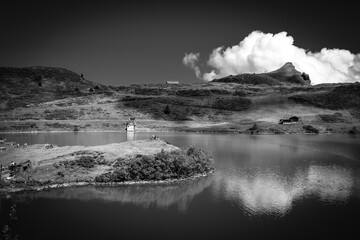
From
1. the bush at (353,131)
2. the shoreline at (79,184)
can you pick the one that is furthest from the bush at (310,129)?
the shoreline at (79,184)

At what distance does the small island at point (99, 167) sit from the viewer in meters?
44.9

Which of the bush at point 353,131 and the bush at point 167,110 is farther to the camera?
the bush at point 167,110

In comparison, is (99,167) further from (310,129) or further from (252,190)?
(310,129)

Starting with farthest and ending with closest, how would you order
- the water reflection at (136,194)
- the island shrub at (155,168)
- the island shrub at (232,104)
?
the island shrub at (232,104) → the island shrub at (155,168) → the water reflection at (136,194)

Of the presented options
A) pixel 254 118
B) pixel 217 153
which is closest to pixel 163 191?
pixel 217 153

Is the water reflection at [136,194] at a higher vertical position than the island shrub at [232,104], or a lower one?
lower

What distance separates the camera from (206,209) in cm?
3747

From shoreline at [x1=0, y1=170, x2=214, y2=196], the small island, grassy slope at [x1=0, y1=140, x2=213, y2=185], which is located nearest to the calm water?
shoreline at [x1=0, y1=170, x2=214, y2=196]

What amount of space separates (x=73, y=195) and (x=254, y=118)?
140691 mm

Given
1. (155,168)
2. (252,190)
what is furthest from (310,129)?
(155,168)

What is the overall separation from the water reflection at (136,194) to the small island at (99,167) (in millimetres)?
1902

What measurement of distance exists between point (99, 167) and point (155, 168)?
8.79m

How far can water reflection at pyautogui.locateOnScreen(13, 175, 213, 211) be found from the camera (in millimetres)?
40094

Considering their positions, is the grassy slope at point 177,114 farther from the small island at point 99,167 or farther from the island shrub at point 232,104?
the small island at point 99,167
